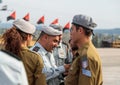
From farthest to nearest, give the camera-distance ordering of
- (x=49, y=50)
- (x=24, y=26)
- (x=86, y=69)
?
(x=49, y=50)
(x=24, y=26)
(x=86, y=69)

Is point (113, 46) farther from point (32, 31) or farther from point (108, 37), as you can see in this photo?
point (32, 31)

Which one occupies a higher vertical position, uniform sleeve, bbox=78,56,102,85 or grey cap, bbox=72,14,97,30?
grey cap, bbox=72,14,97,30

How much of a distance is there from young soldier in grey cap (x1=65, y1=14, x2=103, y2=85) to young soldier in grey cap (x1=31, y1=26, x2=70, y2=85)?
553 mm

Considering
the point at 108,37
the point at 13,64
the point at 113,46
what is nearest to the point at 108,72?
the point at 13,64

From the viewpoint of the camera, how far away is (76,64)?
3893mm

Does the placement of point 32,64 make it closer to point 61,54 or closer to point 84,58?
point 84,58

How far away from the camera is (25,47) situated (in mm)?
4023

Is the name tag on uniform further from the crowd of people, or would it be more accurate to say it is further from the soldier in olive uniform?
the soldier in olive uniform

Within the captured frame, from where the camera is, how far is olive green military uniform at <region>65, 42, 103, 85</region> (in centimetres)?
380

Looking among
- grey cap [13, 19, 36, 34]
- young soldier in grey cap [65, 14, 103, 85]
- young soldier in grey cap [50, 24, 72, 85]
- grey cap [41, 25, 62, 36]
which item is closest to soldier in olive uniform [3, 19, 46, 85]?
grey cap [13, 19, 36, 34]

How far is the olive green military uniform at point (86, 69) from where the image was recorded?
12.5ft

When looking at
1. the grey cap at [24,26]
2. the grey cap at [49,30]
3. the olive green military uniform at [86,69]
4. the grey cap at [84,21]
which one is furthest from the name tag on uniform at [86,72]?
the grey cap at [49,30]

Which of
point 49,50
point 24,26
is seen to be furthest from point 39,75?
A: point 49,50

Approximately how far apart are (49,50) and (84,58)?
0.98m
